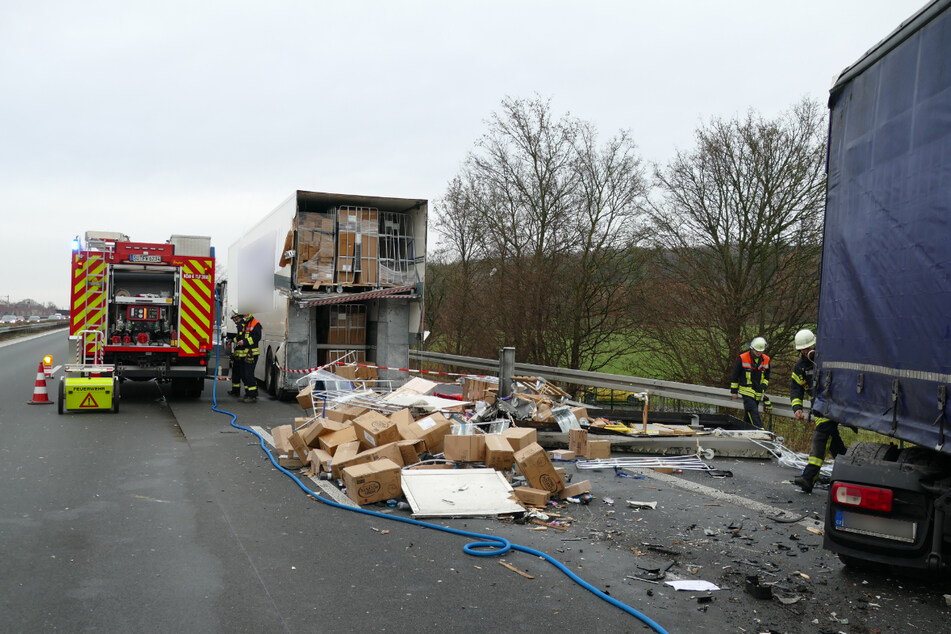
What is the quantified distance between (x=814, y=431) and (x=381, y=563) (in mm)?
5210

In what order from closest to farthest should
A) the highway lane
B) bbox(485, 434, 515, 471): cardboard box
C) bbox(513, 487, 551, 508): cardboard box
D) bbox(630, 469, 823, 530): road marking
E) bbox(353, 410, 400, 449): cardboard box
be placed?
1. the highway lane
2. bbox(630, 469, 823, 530): road marking
3. bbox(513, 487, 551, 508): cardboard box
4. bbox(485, 434, 515, 471): cardboard box
5. bbox(353, 410, 400, 449): cardboard box

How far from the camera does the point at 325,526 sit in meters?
5.95

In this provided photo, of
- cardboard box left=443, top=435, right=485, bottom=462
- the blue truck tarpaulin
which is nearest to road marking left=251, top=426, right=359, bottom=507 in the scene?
cardboard box left=443, top=435, right=485, bottom=462

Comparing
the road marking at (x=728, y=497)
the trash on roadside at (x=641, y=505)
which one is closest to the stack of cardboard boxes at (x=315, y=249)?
the road marking at (x=728, y=497)

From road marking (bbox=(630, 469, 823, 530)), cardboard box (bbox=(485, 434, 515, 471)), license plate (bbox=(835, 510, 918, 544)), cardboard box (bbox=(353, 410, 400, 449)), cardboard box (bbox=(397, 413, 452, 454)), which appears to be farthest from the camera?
cardboard box (bbox=(397, 413, 452, 454))

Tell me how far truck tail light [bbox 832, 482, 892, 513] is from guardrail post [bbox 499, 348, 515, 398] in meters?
5.97

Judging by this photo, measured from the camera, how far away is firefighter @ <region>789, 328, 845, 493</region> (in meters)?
7.34

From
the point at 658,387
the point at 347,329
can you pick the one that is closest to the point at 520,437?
the point at 658,387

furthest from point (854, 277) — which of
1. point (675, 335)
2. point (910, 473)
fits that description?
point (675, 335)

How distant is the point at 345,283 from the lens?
13.6 meters

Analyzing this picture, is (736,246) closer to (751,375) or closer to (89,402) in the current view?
(751,375)

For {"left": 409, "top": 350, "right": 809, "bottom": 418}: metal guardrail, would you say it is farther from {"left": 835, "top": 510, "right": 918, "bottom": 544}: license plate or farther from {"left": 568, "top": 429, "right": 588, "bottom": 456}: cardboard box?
{"left": 835, "top": 510, "right": 918, "bottom": 544}: license plate

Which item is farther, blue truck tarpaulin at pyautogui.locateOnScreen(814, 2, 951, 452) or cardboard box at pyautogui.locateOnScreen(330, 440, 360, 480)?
cardboard box at pyautogui.locateOnScreen(330, 440, 360, 480)

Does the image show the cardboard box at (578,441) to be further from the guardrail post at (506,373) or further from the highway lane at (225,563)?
the highway lane at (225,563)
